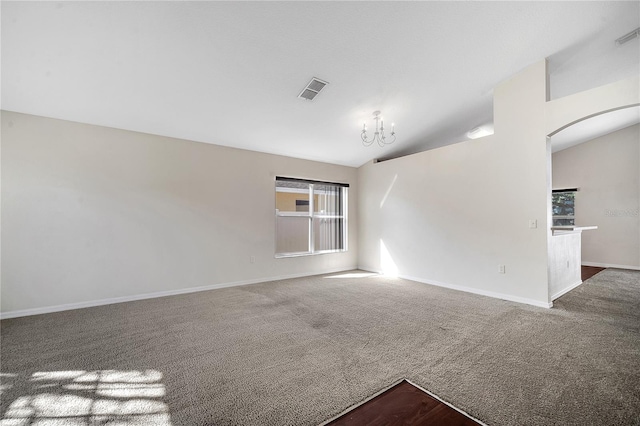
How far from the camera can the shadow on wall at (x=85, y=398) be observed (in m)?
1.52

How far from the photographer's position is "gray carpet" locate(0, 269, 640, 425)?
1567mm

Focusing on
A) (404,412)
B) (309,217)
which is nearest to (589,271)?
(309,217)

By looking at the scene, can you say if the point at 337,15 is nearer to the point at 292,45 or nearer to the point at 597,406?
the point at 292,45

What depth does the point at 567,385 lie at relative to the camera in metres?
1.76

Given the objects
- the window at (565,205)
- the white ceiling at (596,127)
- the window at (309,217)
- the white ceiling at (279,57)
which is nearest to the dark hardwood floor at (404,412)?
the white ceiling at (279,57)

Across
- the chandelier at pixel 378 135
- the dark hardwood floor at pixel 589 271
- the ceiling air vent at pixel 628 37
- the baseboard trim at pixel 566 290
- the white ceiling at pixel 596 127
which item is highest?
the ceiling air vent at pixel 628 37

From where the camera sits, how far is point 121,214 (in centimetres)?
367

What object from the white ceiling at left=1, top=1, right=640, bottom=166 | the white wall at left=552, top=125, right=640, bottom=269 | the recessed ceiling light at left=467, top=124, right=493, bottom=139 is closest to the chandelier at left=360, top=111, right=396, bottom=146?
the white ceiling at left=1, top=1, right=640, bottom=166

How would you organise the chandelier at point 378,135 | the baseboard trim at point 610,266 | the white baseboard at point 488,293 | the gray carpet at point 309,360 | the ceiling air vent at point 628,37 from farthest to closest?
the baseboard trim at point 610,266 < the chandelier at point 378,135 < the white baseboard at point 488,293 < the ceiling air vent at point 628,37 < the gray carpet at point 309,360

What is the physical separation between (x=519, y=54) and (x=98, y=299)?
6393 mm

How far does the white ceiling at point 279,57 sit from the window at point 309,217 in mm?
1509

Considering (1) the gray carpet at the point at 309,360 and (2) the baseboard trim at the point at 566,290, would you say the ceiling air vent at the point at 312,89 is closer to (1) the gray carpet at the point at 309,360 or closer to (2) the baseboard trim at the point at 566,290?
(1) the gray carpet at the point at 309,360

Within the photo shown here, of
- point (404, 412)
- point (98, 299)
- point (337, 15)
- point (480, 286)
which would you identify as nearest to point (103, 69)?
point (337, 15)

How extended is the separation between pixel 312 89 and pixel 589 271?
721 cm
